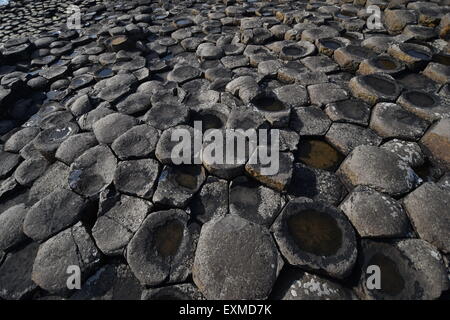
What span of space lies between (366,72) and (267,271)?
2.82m

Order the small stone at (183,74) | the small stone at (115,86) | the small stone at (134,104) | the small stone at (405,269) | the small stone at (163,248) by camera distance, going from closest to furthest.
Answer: the small stone at (405,269) → the small stone at (163,248) → the small stone at (134,104) → the small stone at (115,86) → the small stone at (183,74)

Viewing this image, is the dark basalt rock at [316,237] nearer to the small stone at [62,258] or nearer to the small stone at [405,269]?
the small stone at [405,269]

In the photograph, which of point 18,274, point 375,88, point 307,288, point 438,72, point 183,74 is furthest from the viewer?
point 183,74

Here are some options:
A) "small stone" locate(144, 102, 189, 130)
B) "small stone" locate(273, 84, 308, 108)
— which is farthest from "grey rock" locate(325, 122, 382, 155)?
"small stone" locate(144, 102, 189, 130)

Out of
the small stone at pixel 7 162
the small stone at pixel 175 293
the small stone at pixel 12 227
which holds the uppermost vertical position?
the small stone at pixel 175 293

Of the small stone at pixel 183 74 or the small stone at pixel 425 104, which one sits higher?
the small stone at pixel 425 104

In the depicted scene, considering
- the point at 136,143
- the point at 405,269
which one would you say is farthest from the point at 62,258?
the point at 405,269

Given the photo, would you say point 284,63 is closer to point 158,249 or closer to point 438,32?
point 438,32

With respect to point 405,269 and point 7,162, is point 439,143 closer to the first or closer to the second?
point 405,269

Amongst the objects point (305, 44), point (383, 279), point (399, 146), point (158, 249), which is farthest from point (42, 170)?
point (305, 44)

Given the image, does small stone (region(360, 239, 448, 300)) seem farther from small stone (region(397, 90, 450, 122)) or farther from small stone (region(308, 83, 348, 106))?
small stone (region(308, 83, 348, 106))

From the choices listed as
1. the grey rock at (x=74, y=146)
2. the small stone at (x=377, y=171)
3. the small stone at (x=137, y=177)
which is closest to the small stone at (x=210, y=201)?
the small stone at (x=137, y=177)

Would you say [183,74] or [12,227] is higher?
[183,74]
